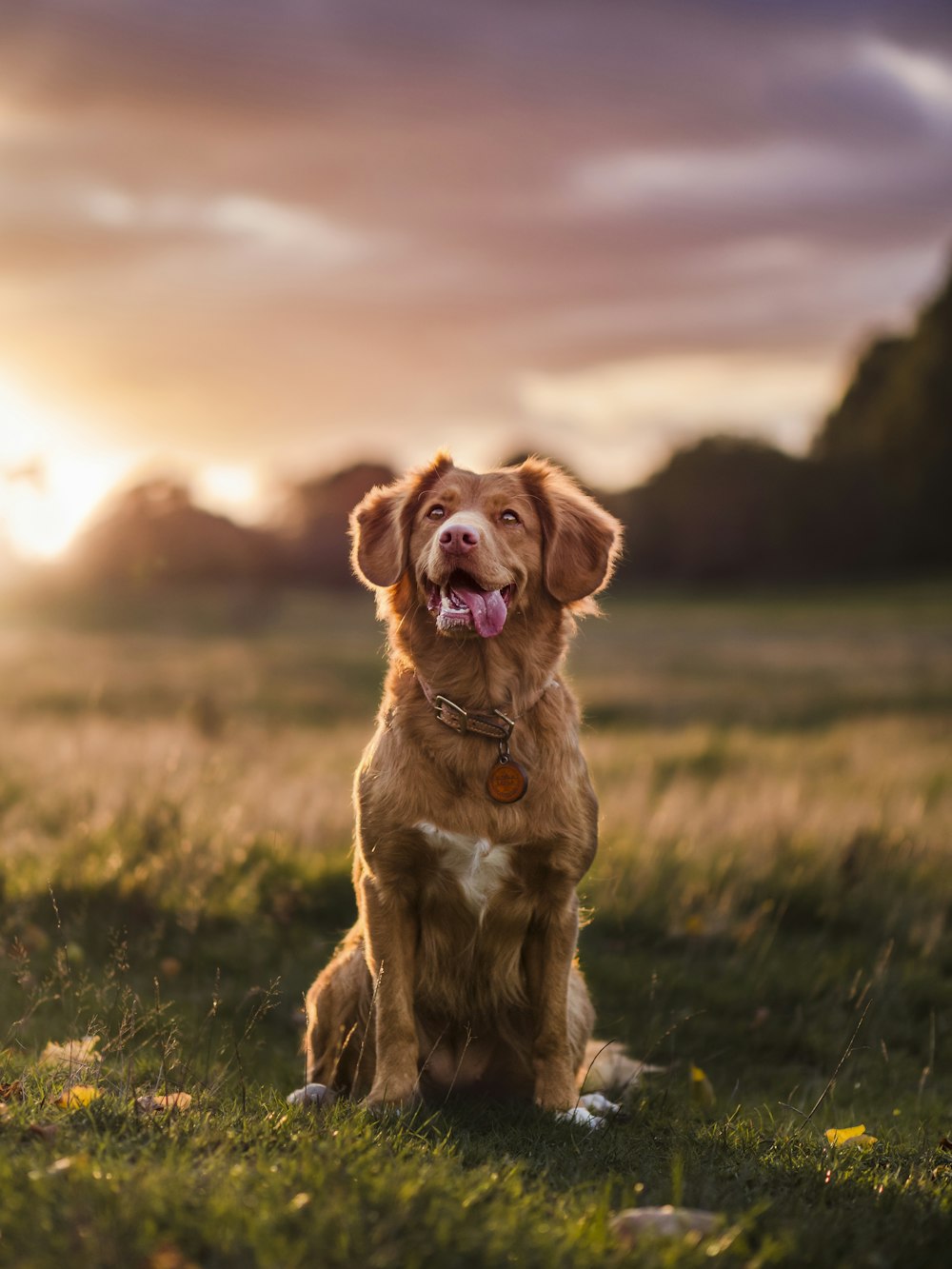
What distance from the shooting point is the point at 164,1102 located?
3.28 meters

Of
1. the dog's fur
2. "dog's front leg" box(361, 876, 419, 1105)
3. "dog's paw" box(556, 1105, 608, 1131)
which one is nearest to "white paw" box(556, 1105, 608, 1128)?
"dog's paw" box(556, 1105, 608, 1131)

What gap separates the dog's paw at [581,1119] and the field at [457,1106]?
5 centimetres

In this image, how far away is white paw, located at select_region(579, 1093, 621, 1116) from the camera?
400 cm

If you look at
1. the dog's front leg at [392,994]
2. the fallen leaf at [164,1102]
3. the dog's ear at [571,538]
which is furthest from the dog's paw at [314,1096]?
the dog's ear at [571,538]

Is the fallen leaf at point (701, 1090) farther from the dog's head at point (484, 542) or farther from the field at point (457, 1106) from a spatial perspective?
the dog's head at point (484, 542)

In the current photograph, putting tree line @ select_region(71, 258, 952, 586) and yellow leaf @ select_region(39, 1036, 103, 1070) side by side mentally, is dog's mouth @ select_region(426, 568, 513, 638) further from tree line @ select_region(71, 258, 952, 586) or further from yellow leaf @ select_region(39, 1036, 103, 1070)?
tree line @ select_region(71, 258, 952, 586)

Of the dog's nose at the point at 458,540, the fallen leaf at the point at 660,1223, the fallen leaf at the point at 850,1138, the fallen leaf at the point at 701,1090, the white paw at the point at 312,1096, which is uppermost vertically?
the dog's nose at the point at 458,540

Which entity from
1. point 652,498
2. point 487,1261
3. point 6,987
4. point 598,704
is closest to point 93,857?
point 6,987

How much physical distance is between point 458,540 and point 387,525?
2.14 ft

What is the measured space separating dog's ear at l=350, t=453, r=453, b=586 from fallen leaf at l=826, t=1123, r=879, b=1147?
2.34m

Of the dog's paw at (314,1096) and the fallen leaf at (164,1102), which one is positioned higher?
the fallen leaf at (164,1102)

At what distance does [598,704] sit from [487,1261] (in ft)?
55.4

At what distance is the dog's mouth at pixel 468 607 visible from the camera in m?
3.85

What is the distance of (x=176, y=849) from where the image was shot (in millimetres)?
6500
